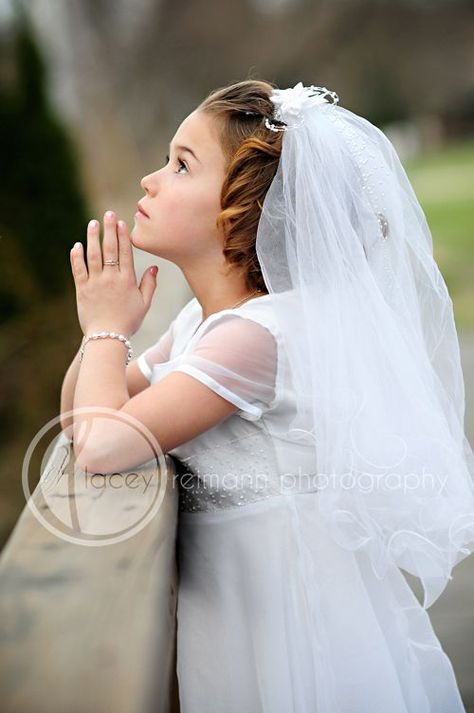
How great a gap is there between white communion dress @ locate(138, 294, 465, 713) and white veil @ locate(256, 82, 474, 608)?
0.20ft

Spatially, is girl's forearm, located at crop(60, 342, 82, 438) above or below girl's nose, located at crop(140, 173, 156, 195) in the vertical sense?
below

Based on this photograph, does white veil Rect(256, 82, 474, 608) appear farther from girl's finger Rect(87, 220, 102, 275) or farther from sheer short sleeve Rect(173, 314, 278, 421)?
girl's finger Rect(87, 220, 102, 275)

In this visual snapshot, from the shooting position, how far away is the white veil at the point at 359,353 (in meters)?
2.08

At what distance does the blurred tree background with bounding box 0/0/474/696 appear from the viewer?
627 cm

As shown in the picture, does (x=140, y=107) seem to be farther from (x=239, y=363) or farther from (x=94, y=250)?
(x=239, y=363)

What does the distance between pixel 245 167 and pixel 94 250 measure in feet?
1.20

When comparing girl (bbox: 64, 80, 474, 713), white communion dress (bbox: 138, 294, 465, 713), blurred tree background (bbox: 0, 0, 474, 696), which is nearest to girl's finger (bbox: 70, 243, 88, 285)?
girl (bbox: 64, 80, 474, 713)

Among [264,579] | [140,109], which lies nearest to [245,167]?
[264,579]

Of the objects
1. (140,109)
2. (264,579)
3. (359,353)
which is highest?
(140,109)

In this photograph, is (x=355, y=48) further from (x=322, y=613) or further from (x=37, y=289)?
(x=322, y=613)

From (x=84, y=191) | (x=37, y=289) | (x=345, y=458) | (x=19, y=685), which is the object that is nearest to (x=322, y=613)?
(x=345, y=458)

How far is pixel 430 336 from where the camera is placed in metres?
2.39

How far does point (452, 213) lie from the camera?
18.7 metres

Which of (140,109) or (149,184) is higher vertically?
(140,109)
